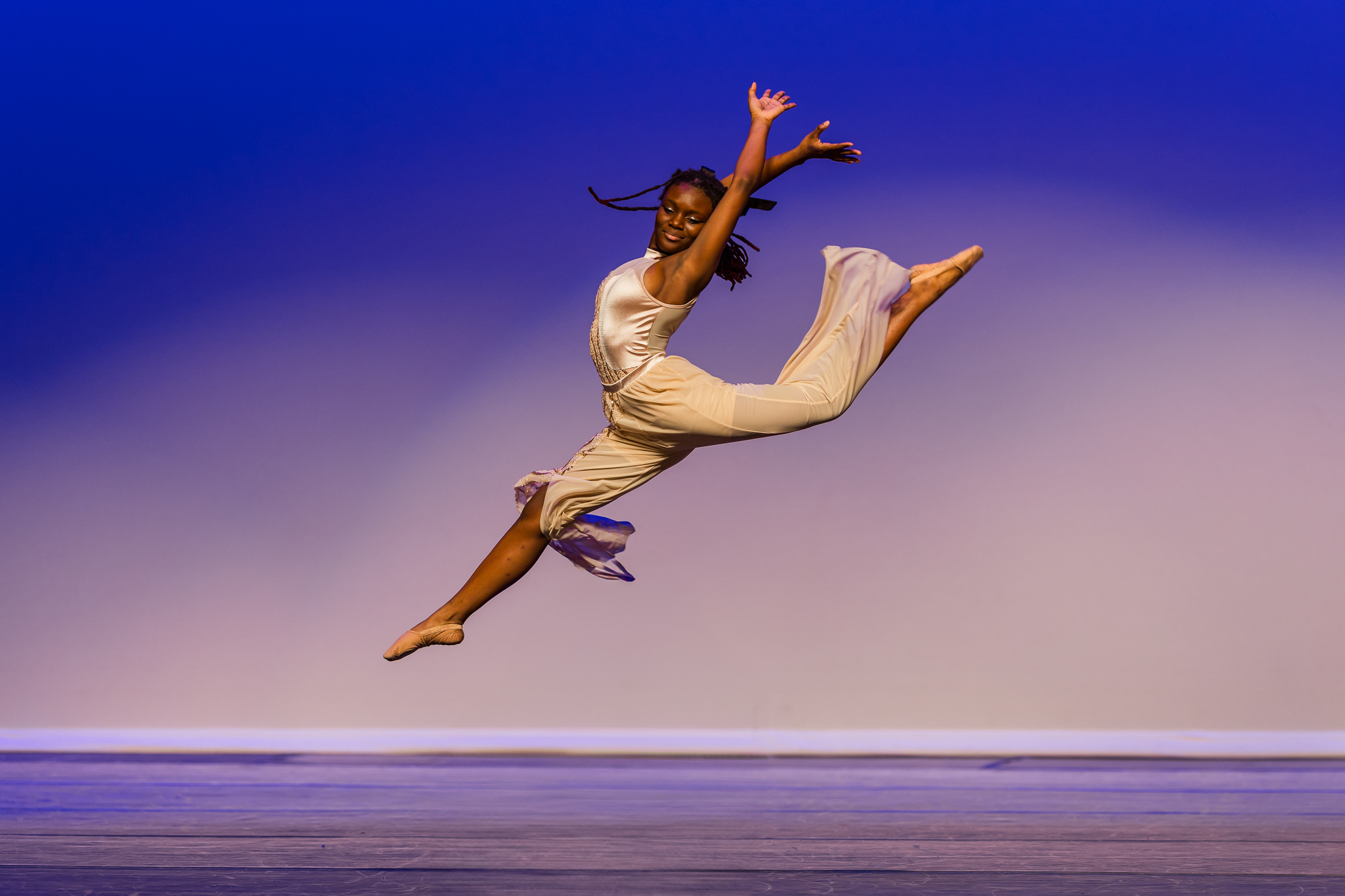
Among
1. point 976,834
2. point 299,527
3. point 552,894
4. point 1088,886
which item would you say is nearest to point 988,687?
point 976,834

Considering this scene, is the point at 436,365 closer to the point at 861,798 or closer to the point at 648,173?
the point at 648,173

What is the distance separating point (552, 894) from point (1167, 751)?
270 centimetres

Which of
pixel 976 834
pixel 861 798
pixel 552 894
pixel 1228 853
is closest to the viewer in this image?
pixel 552 894

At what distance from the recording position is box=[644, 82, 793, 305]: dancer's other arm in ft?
7.96

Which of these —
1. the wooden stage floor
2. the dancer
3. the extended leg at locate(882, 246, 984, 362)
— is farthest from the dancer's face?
the wooden stage floor

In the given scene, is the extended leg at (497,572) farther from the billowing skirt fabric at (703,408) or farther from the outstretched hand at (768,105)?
the outstretched hand at (768,105)

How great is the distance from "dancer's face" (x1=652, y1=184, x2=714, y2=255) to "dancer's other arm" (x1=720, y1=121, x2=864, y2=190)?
0.08 metres

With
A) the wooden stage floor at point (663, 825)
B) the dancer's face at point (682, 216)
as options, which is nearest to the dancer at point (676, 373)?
the dancer's face at point (682, 216)

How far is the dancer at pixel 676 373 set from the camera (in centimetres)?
256

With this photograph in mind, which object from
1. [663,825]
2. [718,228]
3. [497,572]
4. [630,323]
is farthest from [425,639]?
[718,228]

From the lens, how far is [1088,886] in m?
2.63

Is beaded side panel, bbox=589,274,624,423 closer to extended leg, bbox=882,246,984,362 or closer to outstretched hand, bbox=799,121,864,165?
outstretched hand, bbox=799,121,864,165

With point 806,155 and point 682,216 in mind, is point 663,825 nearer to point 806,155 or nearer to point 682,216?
point 682,216

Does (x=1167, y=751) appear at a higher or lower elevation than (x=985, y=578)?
lower
